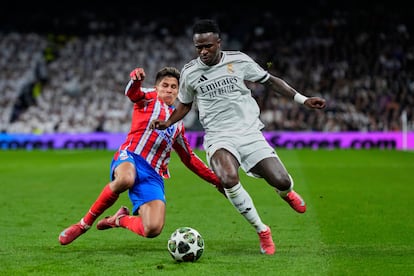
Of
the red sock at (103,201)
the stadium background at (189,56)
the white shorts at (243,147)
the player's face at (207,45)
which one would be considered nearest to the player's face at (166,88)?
the player's face at (207,45)

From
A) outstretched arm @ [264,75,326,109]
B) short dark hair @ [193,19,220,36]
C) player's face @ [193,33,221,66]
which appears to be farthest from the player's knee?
short dark hair @ [193,19,220,36]

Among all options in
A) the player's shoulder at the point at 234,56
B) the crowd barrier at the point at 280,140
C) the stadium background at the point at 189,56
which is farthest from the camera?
the stadium background at the point at 189,56

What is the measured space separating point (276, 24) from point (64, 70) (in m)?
11.0

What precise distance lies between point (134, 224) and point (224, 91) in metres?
1.72

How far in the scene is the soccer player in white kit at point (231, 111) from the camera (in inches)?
315

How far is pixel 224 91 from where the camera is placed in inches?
322

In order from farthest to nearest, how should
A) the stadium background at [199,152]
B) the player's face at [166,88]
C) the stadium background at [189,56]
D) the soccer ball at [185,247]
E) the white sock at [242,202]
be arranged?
the stadium background at [189,56] → the player's face at [166,88] → the white sock at [242,202] → the stadium background at [199,152] → the soccer ball at [185,247]

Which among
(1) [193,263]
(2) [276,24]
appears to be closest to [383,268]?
(1) [193,263]

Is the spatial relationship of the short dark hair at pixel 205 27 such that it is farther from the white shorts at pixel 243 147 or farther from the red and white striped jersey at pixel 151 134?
the white shorts at pixel 243 147

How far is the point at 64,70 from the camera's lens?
124 ft

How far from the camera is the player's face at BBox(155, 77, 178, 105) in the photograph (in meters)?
8.59

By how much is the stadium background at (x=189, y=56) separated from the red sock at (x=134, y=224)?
23.9m

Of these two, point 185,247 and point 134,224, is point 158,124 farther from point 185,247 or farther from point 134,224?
point 185,247

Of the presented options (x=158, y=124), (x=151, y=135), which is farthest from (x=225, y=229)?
(x=158, y=124)
